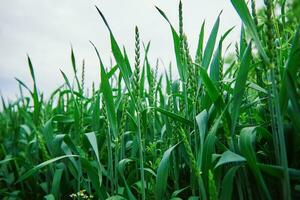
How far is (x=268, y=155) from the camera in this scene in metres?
0.85

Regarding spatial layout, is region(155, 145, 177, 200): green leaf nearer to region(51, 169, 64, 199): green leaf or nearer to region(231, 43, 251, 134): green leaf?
region(231, 43, 251, 134): green leaf

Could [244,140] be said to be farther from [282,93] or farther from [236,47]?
[236,47]

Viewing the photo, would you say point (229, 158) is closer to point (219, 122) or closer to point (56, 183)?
point (219, 122)

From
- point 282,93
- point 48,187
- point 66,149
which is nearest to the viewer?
point 282,93

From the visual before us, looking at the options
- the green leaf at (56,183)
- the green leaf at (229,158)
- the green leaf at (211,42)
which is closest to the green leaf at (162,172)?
the green leaf at (229,158)

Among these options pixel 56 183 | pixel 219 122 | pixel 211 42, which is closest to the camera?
pixel 219 122

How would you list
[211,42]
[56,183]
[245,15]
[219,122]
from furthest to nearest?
[56,183], [211,42], [219,122], [245,15]

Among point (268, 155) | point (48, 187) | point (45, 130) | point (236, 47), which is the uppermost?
point (236, 47)

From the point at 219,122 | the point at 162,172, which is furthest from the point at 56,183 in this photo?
the point at 219,122

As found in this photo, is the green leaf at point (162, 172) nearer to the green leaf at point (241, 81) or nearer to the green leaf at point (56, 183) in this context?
the green leaf at point (241, 81)

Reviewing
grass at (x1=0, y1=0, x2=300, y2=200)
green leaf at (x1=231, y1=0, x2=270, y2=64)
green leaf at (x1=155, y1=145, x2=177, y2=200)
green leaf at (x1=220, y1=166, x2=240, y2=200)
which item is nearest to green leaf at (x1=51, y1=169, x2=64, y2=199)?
grass at (x1=0, y1=0, x2=300, y2=200)

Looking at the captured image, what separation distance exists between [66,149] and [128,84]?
20.7 inches

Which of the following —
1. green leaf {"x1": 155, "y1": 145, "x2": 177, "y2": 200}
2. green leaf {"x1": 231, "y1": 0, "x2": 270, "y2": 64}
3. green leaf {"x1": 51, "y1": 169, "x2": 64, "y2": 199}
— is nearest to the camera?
green leaf {"x1": 231, "y1": 0, "x2": 270, "y2": 64}

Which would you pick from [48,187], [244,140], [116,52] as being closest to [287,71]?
[244,140]
